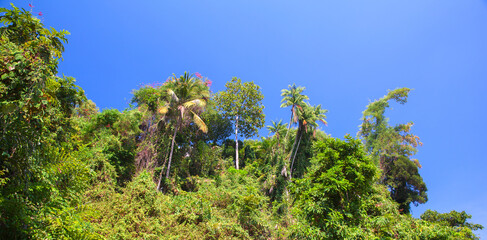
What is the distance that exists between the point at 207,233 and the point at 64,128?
8510mm

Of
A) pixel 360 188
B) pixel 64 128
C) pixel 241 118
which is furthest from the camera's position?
pixel 241 118

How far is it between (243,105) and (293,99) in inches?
197

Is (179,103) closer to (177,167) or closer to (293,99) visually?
(177,167)

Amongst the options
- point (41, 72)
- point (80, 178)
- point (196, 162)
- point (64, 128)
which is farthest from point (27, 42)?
point (196, 162)

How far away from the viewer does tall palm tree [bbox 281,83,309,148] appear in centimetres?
2322

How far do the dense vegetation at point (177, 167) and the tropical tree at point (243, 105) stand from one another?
11cm

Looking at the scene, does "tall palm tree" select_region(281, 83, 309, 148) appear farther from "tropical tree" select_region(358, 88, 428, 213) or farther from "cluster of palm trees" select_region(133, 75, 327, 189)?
"tropical tree" select_region(358, 88, 428, 213)

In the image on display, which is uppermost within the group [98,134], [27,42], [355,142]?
[98,134]

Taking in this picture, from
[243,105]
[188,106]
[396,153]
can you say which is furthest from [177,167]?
[396,153]

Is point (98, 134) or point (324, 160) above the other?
point (98, 134)

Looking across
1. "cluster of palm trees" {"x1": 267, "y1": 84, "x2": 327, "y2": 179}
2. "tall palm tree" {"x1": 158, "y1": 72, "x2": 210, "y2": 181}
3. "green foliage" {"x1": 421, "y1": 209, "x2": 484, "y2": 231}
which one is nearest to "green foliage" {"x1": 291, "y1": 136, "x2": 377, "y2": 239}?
"tall palm tree" {"x1": 158, "y1": 72, "x2": 210, "y2": 181}

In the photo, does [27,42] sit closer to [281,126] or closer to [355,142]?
[355,142]

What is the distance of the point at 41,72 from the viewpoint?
162 inches

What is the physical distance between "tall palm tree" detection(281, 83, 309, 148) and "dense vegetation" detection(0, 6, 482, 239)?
0.12m
